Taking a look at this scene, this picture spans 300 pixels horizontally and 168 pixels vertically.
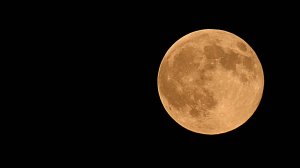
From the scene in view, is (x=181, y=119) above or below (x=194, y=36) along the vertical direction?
below

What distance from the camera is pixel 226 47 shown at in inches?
329

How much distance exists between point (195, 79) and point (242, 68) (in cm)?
111

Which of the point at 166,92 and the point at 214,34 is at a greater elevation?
the point at 214,34

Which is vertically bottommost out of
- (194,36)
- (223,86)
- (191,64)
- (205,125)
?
(205,125)

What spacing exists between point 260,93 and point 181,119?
1.99 metres

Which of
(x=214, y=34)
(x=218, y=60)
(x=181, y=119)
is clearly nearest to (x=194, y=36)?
(x=214, y=34)

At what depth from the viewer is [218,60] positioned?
8109 millimetres

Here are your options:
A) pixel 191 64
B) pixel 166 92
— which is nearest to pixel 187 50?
pixel 191 64

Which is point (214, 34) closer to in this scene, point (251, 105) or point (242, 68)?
point (242, 68)

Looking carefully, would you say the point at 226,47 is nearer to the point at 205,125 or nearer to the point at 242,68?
the point at 242,68

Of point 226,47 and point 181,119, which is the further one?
point 181,119

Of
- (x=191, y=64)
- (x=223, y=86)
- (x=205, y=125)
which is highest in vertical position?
(x=191, y=64)

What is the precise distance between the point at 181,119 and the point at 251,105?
1685 millimetres

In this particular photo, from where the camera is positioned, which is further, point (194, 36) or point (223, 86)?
point (194, 36)
